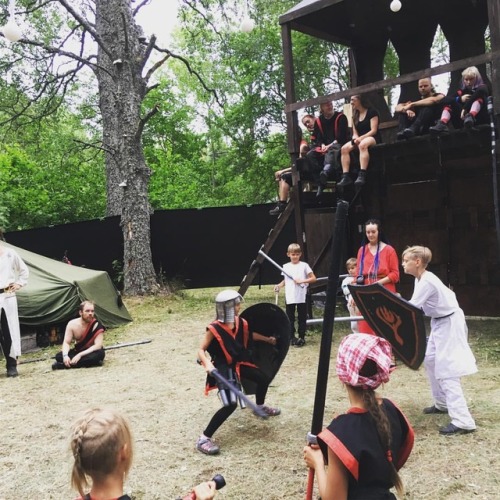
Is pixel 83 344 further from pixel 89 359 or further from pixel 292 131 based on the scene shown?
pixel 292 131

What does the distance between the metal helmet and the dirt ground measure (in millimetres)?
960

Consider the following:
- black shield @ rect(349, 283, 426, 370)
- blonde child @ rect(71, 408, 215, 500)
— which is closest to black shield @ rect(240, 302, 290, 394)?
black shield @ rect(349, 283, 426, 370)

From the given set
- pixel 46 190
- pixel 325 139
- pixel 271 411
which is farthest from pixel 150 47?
pixel 271 411

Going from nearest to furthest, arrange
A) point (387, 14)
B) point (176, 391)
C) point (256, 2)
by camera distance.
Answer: point (176, 391) < point (387, 14) < point (256, 2)

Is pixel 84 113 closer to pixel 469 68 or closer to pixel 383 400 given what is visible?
pixel 469 68

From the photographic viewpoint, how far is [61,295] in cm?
865

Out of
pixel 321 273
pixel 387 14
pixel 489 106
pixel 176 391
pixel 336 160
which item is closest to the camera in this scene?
pixel 176 391

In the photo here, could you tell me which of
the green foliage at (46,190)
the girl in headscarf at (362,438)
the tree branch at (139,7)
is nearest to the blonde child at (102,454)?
the girl in headscarf at (362,438)

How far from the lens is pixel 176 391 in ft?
18.7

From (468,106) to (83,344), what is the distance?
224 inches

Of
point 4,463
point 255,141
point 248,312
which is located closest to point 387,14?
point 248,312

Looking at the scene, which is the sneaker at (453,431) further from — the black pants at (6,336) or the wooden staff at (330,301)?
the black pants at (6,336)

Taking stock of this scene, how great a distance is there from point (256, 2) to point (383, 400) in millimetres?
16502

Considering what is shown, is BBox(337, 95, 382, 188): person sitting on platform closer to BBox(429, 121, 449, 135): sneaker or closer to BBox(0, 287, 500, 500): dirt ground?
BBox(429, 121, 449, 135): sneaker
